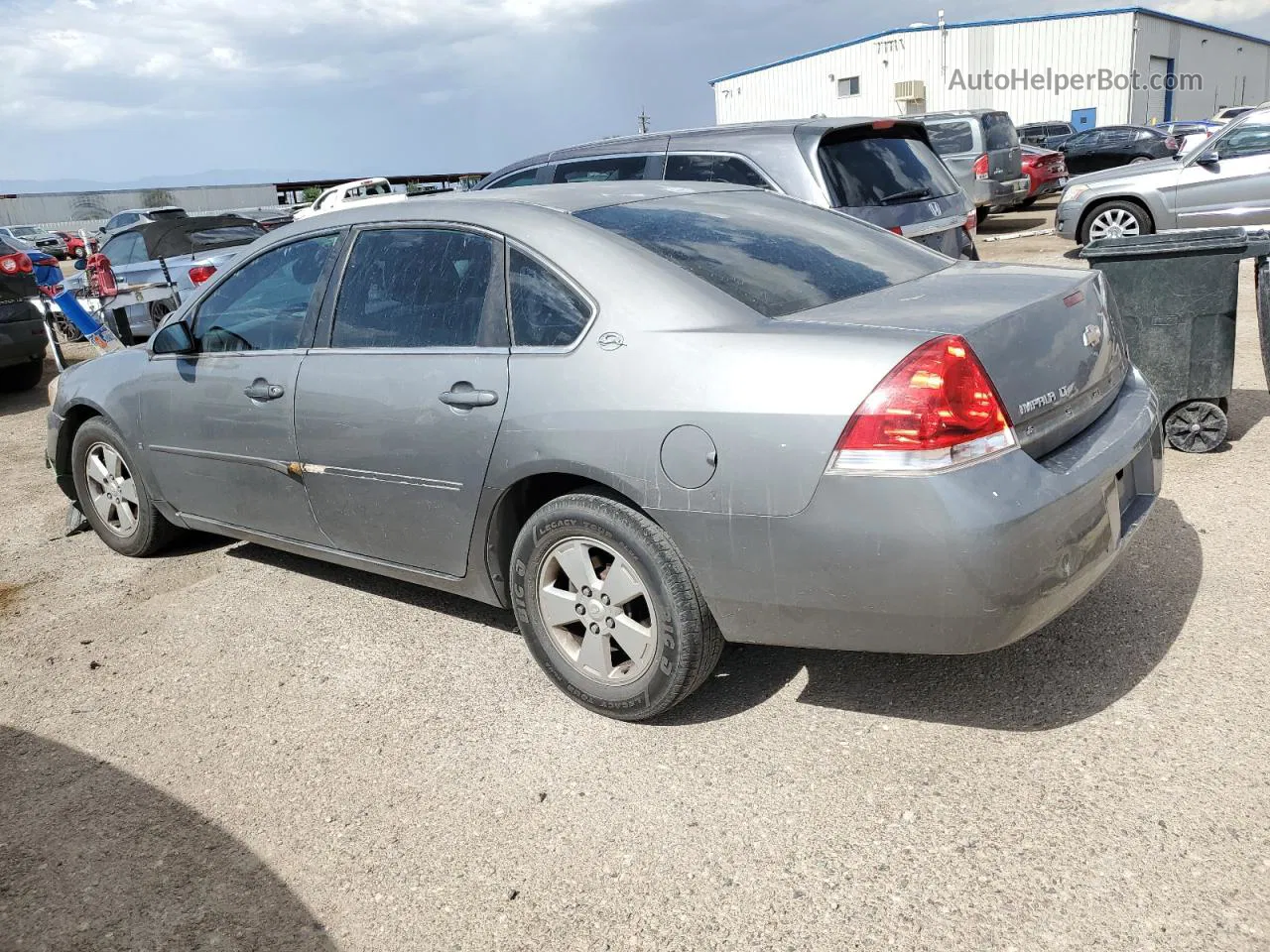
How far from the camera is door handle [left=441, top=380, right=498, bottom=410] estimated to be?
3287mm

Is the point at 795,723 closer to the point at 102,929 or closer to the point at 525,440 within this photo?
the point at 525,440

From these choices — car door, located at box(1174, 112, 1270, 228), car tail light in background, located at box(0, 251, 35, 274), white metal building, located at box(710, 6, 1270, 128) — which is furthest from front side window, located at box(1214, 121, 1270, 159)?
white metal building, located at box(710, 6, 1270, 128)

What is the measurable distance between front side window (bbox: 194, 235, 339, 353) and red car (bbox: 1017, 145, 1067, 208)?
18.5m

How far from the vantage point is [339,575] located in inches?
188

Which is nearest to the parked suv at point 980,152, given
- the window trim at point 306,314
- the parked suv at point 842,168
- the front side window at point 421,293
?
the parked suv at point 842,168

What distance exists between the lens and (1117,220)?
40.9ft

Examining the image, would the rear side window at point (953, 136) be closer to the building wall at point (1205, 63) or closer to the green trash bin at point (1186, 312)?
the green trash bin at point (1186, 312)

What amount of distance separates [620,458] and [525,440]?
0.37m

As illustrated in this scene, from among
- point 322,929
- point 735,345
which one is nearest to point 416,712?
point 322,929

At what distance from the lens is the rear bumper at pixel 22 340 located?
9.74m

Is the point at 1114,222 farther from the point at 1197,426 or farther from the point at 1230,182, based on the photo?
the point at 1197,426

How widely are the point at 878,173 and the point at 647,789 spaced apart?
4620 millimetres

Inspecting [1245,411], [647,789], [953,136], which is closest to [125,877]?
[647,789]

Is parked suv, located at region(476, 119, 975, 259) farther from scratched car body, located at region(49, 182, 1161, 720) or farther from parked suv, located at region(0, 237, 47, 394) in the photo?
parked suv, located at region(0, 237, 47, 394)
